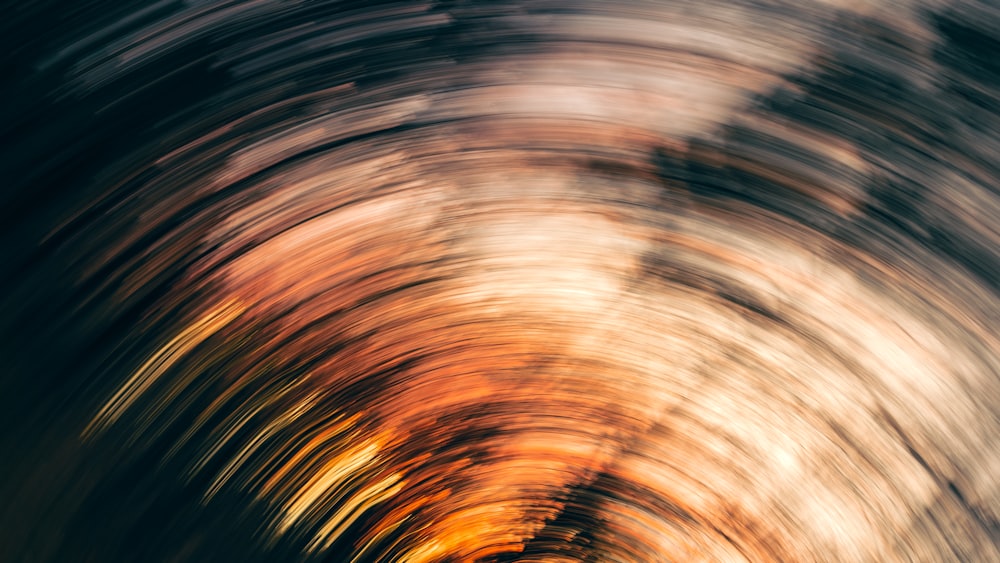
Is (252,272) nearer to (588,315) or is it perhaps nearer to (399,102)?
(399,102)

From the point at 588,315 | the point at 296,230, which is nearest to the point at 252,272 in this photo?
the point at 296,230

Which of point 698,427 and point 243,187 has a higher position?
point 243,187

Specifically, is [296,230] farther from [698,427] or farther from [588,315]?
[698,427]

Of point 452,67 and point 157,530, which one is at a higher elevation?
point 452,67

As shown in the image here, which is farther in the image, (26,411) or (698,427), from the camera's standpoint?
(698,427)

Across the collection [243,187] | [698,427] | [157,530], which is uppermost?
[243,187]

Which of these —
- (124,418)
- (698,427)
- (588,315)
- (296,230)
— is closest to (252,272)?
(296,230)
